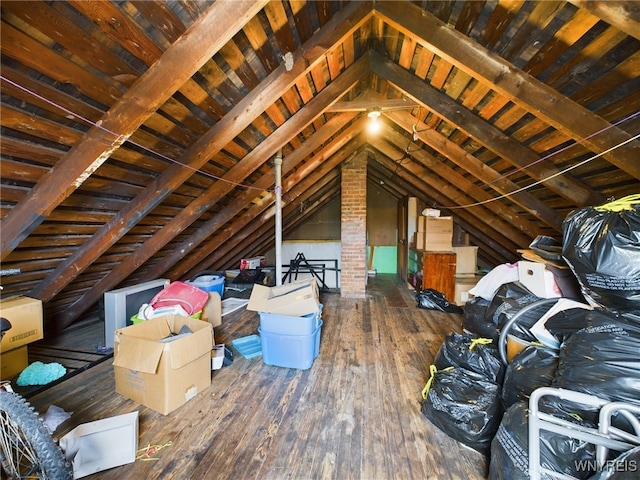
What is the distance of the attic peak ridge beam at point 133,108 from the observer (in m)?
1.27

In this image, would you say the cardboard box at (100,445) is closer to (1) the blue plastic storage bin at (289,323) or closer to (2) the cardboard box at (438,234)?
(1) the blue plastic storage bin at (289,323)

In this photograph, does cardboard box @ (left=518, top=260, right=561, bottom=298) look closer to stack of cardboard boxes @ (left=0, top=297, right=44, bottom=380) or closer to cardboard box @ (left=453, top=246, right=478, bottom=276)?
cardboard box @ (left=453, top=246, right=478, bottom=276)

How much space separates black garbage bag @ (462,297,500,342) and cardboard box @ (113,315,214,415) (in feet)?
7.06

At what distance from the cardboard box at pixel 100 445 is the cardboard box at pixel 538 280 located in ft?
9.03

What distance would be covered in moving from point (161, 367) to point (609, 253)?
8.41 feet

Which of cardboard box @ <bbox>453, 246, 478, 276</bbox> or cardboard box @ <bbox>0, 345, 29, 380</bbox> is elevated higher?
cardboard box @ <bbox>453, 246, 478, 276</bbox>

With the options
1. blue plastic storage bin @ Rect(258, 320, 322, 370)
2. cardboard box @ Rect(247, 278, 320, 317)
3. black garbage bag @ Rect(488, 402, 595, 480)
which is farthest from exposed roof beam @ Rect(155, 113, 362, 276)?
black garbage bag @ Rect(488, 402, 595, 480)

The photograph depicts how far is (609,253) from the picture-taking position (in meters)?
1.21

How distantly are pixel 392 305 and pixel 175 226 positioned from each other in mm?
3331

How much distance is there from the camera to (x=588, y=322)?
1252 millimetres

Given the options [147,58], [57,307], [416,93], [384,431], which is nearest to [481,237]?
[416,93]

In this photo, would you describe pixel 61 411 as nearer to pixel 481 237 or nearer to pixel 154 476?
pixel 154 476

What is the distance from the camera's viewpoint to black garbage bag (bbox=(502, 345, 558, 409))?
52.4 inches

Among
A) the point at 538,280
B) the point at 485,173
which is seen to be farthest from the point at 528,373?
the point at 485,173
